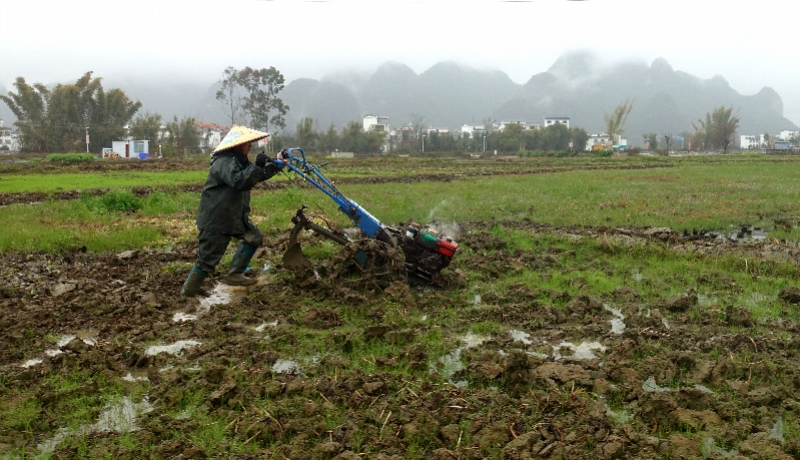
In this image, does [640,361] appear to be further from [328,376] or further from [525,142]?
[525,142]

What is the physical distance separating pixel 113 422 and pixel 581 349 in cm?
373

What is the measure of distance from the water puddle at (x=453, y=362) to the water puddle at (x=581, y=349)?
66 cm

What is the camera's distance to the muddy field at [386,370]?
3.55m

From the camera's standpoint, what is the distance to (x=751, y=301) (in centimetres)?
653

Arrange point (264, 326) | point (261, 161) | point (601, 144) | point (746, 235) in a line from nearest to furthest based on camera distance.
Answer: point (264, 326) → point (261, 161) → point (746, 235) → point (601, 144)

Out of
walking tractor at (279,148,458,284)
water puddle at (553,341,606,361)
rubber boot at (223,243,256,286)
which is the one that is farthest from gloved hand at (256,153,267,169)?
water puddle at (553,341,606,361)

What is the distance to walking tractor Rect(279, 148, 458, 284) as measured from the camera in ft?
22.5

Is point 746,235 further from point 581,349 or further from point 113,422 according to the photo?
point 113,422

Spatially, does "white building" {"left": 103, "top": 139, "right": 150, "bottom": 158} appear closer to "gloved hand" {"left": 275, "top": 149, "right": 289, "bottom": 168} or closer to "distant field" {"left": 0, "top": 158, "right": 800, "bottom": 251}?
"distant field" {"left": 0, "top": 158, "right": 800, "bottom": 251}

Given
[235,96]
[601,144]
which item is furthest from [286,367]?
[601,144]

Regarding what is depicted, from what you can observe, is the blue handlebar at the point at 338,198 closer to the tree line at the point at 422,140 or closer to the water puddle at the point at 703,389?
the water puddle at the point at 703,389

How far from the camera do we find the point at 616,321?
595cm

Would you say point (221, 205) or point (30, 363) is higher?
point (221, 205)

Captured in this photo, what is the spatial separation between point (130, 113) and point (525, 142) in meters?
60.1
